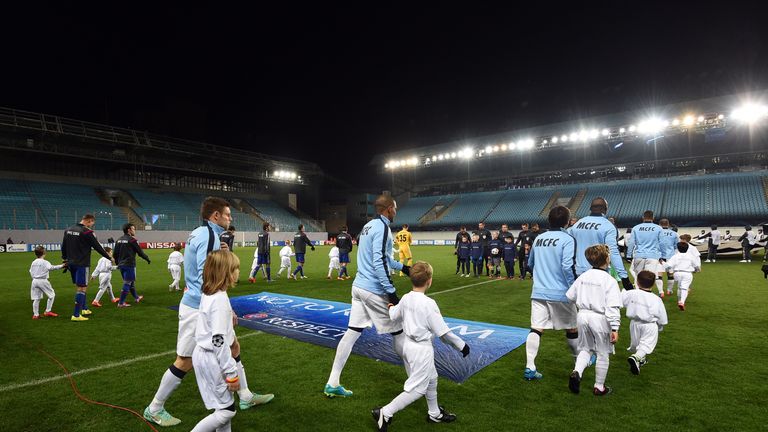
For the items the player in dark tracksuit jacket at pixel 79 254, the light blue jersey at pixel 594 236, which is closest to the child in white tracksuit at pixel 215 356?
the light blue jersey at pixel 594 236

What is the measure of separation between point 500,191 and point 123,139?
46.1 m

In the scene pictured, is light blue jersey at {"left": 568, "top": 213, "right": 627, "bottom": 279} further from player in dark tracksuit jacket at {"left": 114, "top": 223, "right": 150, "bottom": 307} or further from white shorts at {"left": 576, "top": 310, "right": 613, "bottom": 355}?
player in dark tracksuit jacket at {"left": 114, "top": 223, "right": 150, "bottom": 307}

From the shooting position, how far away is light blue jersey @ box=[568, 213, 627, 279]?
228 inches

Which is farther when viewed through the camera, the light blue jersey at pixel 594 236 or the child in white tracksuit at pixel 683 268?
the child in white tracksuit at pixel 683 268

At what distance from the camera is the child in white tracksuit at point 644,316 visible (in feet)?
18.3

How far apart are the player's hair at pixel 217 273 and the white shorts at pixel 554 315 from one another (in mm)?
3784

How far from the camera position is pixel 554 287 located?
5098 mm

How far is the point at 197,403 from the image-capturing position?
4590 mm

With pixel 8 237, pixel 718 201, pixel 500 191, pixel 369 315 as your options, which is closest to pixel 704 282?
pixel 369 315

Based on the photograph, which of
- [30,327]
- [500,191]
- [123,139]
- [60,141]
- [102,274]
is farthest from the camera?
[500,191]

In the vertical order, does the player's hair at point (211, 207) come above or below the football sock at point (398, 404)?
above

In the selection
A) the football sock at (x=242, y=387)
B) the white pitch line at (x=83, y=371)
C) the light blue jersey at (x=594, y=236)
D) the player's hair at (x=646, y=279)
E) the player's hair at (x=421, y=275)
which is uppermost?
the light blue jersey at (x=594, y=236)

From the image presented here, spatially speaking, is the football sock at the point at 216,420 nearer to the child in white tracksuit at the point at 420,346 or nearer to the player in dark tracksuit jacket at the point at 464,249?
the child in white tracksuit at the point at 420,346

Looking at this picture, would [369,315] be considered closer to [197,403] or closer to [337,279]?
[197,403]
